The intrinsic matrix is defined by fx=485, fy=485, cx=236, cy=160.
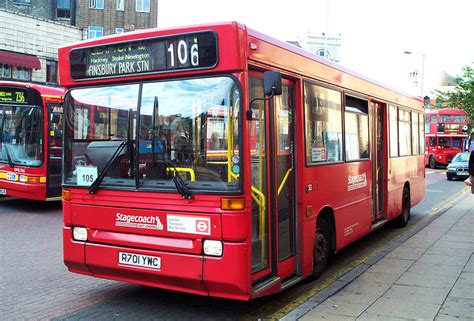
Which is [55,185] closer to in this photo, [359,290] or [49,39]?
[359,290]

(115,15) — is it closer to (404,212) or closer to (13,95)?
(13,95)

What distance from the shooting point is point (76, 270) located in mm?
5273

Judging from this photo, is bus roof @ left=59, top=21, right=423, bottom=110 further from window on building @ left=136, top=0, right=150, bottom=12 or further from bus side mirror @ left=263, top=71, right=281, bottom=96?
window on building @ left=136, top=0, right=150, bottom=12

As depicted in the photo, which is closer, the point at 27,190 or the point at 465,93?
the point at 27,190

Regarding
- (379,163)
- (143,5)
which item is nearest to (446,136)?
(143,5)

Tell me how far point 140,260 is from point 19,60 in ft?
80.5

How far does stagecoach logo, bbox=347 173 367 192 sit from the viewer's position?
7156 mm

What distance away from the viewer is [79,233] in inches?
204

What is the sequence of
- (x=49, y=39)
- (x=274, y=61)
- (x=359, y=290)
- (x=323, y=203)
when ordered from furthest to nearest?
(x=49, y=39), (x=323, y=203), (x=359, y=290), (x=274, y=61)

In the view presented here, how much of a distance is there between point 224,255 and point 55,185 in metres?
8.98

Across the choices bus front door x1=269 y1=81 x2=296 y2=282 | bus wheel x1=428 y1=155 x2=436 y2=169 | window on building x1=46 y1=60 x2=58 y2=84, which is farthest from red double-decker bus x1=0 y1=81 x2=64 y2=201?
bus wheel x1=428 y1=155 x2=436 y2=169

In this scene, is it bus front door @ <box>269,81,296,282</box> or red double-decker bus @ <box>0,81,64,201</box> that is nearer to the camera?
bus front door @ <box>269,81,296,282</box>

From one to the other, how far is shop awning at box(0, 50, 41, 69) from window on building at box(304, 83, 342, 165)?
22.9 meters

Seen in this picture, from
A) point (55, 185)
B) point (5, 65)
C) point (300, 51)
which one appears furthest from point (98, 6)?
point (300, 51)
